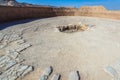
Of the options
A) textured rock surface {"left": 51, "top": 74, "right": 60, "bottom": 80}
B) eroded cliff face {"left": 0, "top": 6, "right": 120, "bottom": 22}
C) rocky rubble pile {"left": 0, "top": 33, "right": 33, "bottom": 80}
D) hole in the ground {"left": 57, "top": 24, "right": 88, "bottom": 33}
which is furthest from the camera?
eroded cliff face {"left": 0, "top": 6, "right": 120, "bottom": 22}

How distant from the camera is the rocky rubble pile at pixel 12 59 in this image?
342cm

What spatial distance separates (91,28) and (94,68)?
373 cm

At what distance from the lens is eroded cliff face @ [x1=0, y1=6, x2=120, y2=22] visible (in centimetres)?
855

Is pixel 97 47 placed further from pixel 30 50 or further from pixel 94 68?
pixel 30 50

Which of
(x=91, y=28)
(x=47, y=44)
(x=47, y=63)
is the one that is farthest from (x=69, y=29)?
(x=47, y=63)

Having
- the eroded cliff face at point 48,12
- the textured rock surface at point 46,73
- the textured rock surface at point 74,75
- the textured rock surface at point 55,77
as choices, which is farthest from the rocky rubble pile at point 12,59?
the eroded cliff face at point 48,12

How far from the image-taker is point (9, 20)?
8.60 m

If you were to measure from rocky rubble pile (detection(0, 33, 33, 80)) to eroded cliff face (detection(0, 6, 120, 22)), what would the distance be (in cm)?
300

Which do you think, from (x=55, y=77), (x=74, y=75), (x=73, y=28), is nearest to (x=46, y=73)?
(x=55, y=77)

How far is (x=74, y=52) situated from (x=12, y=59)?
1.61m

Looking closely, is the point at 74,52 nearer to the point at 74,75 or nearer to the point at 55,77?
the point at 74,75

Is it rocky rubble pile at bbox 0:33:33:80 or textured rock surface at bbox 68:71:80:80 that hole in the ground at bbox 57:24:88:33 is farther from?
textured rock surface at bbox 68:71:80:80

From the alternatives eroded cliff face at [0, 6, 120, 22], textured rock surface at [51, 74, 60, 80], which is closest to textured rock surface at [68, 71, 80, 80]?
textured rock surface at [51, 74, 60, 80]

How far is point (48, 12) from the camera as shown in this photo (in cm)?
1028
